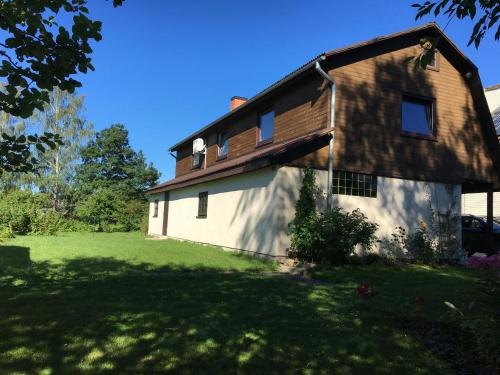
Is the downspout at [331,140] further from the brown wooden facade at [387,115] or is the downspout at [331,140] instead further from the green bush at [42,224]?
the green bush at [42,224]

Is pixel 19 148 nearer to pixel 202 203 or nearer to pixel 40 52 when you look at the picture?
pixel 40 52

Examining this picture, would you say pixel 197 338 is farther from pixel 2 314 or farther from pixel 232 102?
pixel 232 102

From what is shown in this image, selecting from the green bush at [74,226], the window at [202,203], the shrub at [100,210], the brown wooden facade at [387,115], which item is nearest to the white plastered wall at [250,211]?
the window at [202,203]

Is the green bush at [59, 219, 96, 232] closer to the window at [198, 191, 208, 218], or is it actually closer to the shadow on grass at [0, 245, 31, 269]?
the window at [198, 191, 208, 218]

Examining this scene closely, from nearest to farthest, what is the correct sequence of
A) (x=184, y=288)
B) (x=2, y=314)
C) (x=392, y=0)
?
1. (x=2, y=314)
2. (x=184, y=288)
3. (x=392, y=0)

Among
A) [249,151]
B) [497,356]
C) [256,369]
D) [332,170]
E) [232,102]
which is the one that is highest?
[232,102]

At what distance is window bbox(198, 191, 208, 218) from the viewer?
16.9m

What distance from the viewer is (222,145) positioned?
19.7m

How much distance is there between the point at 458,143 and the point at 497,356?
1248 cm

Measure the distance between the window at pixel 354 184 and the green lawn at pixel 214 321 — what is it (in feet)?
12.7

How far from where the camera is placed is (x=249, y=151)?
16312 mm

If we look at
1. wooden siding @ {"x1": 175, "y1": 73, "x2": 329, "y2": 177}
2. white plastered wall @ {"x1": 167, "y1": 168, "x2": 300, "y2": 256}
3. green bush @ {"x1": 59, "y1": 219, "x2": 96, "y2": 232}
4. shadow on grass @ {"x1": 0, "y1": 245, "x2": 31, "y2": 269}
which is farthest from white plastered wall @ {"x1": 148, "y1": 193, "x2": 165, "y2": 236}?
shadow on grass @ {"x1": 0, "y1": 245, "x2": 31, "y2": 269}

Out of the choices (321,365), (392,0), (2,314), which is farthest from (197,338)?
(392,0)

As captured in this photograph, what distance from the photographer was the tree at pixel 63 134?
120 ft
